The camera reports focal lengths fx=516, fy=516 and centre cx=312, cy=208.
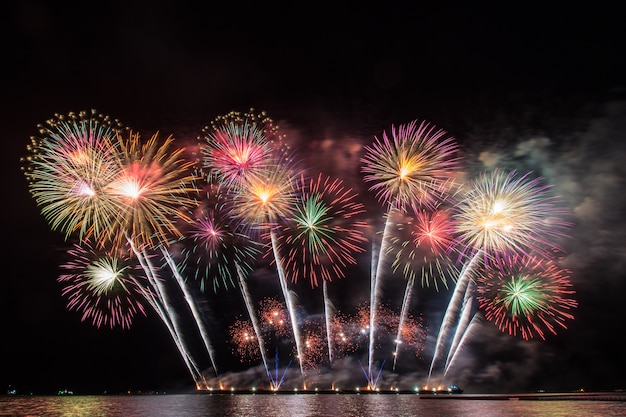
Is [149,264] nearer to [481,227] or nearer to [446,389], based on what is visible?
[481,227]

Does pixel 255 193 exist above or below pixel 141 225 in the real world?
above

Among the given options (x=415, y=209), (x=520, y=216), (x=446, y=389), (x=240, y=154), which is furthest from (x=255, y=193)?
(x=446, y=389)

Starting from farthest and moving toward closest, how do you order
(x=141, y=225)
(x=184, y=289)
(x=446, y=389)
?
(x=446, y=389) < (x=184, y=289) < (x=141, y=225)

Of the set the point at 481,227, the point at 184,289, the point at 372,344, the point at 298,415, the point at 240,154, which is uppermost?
the point at 240,154

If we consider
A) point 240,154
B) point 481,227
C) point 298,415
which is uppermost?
point 240,154

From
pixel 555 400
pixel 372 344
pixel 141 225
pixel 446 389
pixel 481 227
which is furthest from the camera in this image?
pixel 446 389

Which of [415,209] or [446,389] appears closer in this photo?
[415,209]

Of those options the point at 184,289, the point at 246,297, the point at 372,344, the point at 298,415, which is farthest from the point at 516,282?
the point at 184,289

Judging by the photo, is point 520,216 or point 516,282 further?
point 516,282

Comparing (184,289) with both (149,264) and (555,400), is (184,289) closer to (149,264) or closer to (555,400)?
(149,264)
